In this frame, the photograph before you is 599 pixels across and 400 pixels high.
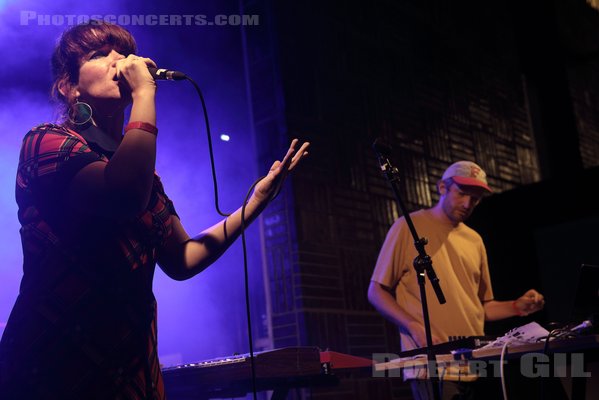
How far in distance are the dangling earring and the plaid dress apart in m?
0.07

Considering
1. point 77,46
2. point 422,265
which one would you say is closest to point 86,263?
point 77,46

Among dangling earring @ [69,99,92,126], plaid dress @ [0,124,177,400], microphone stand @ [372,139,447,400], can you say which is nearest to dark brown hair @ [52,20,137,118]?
dangling earring @ [69,99,92,126]

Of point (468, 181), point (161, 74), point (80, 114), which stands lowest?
point (80, 114)

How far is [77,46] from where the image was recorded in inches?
75.7

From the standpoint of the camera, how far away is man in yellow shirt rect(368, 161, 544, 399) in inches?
156

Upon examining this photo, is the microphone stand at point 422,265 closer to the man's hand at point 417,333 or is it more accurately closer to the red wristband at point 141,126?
the man's hand at point 417,333

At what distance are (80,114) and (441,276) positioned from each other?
2865 millimetres

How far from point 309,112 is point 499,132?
10.8 ft

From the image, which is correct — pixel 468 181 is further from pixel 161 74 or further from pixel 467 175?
pixel 161 74

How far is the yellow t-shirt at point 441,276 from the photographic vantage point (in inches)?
157

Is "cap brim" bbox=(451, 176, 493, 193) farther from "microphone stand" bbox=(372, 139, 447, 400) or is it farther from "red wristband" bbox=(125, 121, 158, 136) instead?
"red wristband" bbox=(125, 121, 158, 136)

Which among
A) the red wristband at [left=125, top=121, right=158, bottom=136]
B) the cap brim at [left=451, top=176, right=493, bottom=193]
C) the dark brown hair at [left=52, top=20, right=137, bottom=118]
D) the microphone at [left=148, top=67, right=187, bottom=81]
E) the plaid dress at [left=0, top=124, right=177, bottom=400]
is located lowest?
the plaid dress at [left=0, top=124, right=177, bottom=400]

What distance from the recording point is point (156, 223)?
179 centimetres

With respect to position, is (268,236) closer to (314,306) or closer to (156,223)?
(314,306)
